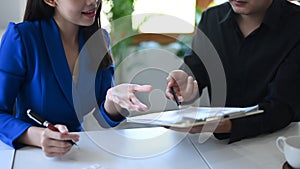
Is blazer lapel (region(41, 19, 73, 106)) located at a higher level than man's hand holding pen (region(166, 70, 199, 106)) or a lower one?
higher

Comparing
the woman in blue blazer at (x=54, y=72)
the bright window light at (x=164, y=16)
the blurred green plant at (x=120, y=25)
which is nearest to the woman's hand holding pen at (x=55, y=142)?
the woman in blue blazer at (x=54, y=72)

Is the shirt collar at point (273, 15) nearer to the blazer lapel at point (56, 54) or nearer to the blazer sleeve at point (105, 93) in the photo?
the blazer sleeve at point (105, 93)

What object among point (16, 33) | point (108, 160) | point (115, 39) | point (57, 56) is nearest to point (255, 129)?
point (108, 160)

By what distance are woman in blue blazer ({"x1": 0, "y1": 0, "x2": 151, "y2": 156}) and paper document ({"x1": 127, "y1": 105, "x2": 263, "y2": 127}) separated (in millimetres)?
89

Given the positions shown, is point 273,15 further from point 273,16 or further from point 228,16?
point 228,16

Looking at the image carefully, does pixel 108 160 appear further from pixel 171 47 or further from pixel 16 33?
pixel 171 47

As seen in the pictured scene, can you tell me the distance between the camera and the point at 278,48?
4.62 feet

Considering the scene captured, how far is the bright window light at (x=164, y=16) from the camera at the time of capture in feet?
8.23

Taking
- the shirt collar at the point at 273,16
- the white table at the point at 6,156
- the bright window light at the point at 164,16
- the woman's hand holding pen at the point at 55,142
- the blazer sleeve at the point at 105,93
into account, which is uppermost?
the shirt collar at the point at 273,16

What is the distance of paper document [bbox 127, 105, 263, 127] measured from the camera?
3.60 ft

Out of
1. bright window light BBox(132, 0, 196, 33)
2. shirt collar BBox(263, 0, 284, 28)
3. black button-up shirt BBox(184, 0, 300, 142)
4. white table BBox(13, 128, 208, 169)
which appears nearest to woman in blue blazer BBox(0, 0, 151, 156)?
white table BBox(13, 128, 208, 169)

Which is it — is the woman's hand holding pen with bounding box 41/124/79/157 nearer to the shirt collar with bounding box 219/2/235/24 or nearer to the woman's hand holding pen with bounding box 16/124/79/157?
the woman's hand holding pen with bounding box 16/124/79/157

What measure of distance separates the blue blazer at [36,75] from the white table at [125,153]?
0.17m

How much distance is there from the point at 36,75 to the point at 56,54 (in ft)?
0.31
